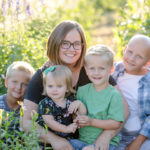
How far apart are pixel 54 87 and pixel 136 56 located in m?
0.96

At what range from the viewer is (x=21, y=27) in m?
4.81

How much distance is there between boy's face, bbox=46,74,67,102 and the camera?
9.73ft

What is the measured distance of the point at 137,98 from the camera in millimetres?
3371

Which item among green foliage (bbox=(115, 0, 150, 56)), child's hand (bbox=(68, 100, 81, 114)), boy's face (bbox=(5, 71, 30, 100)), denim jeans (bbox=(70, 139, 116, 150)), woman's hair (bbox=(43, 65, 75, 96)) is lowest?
denim jeans (bbox=(70, 139, 116, 150))

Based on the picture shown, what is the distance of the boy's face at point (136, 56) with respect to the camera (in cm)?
332

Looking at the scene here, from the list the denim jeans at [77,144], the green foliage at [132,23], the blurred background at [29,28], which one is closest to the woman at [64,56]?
the denim jeans at [77,144]

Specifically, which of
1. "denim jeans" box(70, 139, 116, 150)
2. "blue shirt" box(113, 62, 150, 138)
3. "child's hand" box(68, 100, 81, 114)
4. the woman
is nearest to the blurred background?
the woman

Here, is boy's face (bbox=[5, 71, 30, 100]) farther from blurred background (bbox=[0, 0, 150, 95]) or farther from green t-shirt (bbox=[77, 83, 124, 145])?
green t-shirt (bbox=[77, 83, 124, 145])

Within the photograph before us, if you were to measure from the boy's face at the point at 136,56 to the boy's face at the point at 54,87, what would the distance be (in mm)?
787

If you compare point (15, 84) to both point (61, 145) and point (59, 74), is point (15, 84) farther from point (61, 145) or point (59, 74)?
point (61, 145)

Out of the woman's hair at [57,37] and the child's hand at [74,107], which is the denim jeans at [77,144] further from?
the woman's hair at [57,37]

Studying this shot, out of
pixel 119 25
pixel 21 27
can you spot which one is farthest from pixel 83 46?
pixel 119 25

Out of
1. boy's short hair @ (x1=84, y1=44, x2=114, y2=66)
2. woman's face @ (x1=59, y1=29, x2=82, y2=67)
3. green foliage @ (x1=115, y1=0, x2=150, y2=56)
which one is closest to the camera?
boy's short hair @ (x1=84, y1=44, x2=114, y2=66)

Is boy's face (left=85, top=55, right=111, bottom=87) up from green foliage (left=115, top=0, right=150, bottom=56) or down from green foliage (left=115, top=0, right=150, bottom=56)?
down
